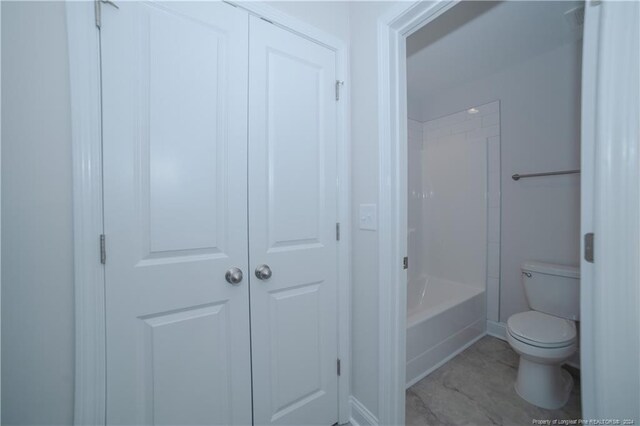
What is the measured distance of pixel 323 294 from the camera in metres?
1.23

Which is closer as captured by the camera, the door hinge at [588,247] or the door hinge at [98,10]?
the door hinge at [588,247]

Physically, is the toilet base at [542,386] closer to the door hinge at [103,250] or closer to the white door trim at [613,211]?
the white door trim at [613,211]

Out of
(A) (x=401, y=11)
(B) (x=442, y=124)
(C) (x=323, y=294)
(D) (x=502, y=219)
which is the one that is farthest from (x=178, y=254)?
(B) (x=442, y=124)

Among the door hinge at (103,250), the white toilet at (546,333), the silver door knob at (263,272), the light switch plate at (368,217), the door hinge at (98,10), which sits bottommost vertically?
the white toilet at (546,333)

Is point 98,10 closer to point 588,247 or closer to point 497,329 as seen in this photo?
point 588,247

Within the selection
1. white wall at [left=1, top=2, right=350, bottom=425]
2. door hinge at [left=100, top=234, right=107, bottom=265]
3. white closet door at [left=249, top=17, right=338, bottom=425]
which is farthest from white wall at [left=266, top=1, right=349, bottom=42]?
door hinge at [left=100, top=234, right=107, bottom=265]

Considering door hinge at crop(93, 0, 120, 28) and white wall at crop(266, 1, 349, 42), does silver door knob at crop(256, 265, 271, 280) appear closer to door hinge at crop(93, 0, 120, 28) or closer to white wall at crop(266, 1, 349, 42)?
door hinge at crop(93, 0, 120, 28)

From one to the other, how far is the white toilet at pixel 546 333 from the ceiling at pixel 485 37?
5.46 ft

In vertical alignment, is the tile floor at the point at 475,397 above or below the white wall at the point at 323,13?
below

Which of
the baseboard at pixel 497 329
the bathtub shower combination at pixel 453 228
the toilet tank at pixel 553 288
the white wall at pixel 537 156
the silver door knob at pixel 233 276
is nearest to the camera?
the silver door knob at pixel 233 276

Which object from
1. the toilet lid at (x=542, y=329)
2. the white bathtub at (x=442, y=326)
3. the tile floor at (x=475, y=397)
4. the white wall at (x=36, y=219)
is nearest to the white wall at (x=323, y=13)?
the white wall at (x=36, y=219)

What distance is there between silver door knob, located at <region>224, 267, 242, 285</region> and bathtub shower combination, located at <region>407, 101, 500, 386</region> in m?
1.39

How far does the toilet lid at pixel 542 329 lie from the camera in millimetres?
1406

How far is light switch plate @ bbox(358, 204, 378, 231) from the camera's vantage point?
1.17 m
